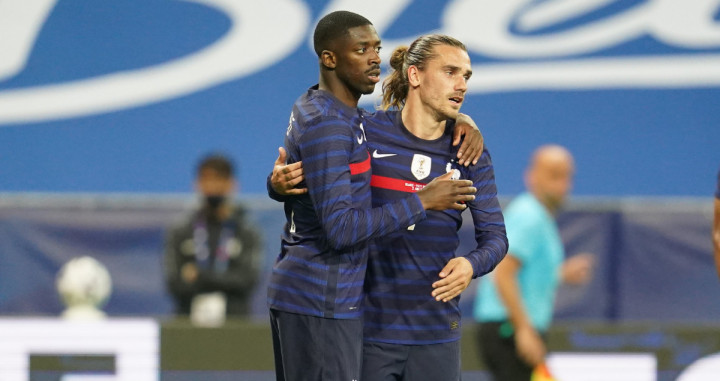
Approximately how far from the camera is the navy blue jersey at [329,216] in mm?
3055

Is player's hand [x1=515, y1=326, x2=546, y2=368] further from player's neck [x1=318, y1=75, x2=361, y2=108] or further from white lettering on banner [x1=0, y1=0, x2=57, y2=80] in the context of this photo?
white lettering on banner [x1=0, y1=0, x2=57, y2=80]

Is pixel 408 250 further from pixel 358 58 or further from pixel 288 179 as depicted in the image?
pixel 358 58

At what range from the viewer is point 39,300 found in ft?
20.4

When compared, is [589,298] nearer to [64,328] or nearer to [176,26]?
[64,328]

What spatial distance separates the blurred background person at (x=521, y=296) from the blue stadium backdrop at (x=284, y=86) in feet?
8.89

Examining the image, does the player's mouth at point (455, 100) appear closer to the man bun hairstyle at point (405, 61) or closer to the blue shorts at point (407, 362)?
the man bun hairstyle at point (405, 61)

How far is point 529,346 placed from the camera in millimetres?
5184

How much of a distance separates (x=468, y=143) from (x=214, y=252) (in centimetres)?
285

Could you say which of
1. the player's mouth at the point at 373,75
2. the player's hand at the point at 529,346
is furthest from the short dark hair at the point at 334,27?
the player's hand at the point at 529,346

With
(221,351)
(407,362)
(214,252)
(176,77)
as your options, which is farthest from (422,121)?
(176,77)

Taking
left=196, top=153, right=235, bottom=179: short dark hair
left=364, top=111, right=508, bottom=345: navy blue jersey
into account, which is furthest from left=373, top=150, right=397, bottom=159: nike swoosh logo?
left=196, top=153, right=235, bottom=179: short dark hair

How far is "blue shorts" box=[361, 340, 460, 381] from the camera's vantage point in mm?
3389

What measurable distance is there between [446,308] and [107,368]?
107 inches

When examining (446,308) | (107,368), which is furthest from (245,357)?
(446,308)
